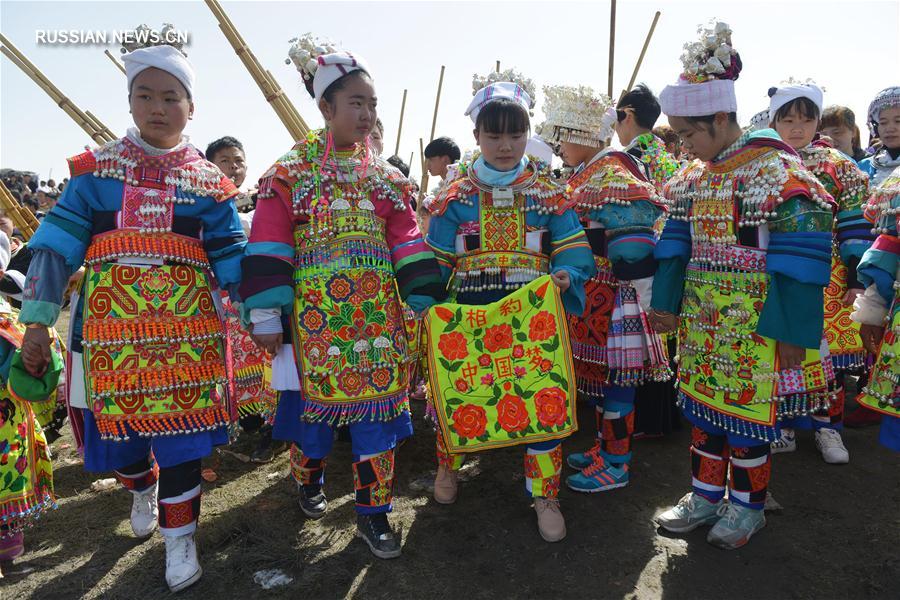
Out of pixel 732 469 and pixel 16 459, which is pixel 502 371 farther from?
pixel 16 459

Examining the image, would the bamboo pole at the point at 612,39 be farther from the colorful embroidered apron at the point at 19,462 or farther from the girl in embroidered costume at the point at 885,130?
the colorful embroidered apron at the point at 19,462

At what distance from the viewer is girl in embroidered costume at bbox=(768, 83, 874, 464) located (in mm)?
3270

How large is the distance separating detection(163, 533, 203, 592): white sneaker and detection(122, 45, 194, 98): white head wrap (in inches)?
77.2

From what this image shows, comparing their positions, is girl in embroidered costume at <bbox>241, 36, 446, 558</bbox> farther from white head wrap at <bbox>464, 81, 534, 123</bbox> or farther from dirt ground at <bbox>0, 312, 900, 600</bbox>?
white head wrap at <bbox>464, 81, 534, 123</bbox>

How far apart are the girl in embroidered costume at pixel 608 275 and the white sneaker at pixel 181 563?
199 centimetres

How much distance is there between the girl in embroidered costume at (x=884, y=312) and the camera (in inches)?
86.3

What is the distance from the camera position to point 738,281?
252 centimetres

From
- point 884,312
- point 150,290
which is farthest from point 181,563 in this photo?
point 884,312

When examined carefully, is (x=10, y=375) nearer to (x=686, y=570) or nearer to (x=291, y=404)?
(x=291, y=404)

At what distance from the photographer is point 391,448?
2723mm

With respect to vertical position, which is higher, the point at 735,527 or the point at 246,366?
the point at 246,366

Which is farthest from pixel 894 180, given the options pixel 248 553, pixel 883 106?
pixel 248 553

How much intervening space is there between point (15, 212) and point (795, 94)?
5146 millimetres

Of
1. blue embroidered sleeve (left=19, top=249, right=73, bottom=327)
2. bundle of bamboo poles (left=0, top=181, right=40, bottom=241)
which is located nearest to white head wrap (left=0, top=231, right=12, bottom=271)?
blue embroidered sleeve (left=19, top=249, right=73, bottom=327)
